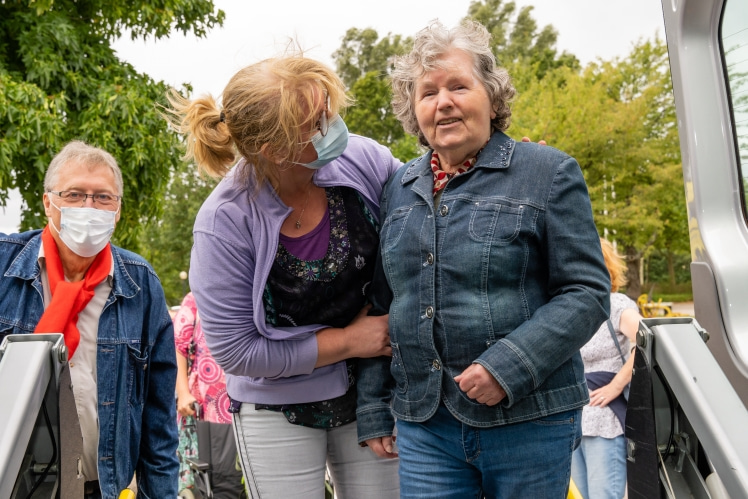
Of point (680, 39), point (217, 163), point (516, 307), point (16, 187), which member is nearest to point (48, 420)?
point (217, 163)

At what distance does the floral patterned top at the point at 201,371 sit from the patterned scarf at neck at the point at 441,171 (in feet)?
9.85

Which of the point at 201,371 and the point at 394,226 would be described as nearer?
the point at 394,226

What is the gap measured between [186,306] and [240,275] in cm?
328

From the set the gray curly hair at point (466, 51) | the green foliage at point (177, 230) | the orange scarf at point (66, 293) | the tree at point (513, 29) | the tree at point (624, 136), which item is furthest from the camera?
the tree at point (513, 29)

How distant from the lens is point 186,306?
5.52 metres

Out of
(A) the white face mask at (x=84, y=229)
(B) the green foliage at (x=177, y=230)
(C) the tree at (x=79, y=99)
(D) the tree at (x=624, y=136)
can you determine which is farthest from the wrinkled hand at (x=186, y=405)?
(B) the green foliage at (x=177, y=230)

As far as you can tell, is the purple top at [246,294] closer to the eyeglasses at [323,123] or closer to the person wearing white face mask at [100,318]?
the eyeglasses at [323,123]

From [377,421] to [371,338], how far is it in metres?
0.25

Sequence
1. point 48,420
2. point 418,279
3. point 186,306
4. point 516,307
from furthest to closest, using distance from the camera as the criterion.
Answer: point 186,306, point 418,279, point 516,307, point 48,420

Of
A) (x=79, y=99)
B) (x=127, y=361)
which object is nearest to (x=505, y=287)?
(x=127, y=361)

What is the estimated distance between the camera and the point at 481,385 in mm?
1991

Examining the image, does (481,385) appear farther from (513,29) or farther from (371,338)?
(513,29)

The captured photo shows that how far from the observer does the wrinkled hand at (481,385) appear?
1986mm

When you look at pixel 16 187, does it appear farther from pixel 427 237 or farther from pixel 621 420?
pixel 427 237
